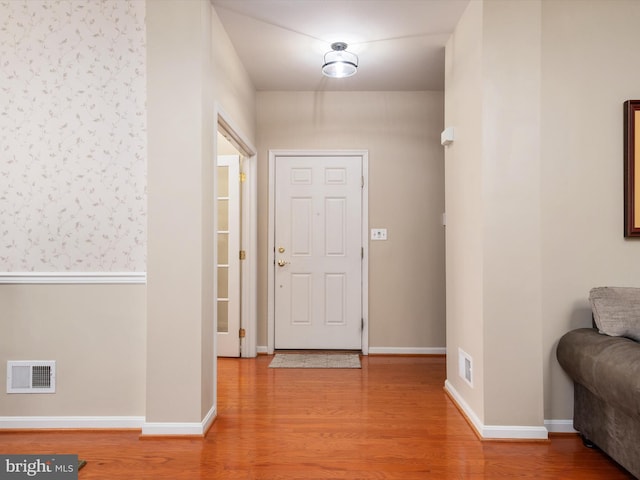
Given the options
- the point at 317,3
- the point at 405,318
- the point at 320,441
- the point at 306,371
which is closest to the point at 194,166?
the point at 317,3

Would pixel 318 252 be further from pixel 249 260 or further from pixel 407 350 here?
pixel 407 350

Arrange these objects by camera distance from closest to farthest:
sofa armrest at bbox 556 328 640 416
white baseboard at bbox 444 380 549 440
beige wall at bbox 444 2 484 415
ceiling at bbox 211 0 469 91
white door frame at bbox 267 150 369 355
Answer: sofa armrest at bbox 556 328 640 416 < white baseboard at bbox 444 380 549 440 < beige wall at bbox 444 2 484 415 < ceiling at bbox 211 0 469 91 < white door frame at bbox 267 150 369 355

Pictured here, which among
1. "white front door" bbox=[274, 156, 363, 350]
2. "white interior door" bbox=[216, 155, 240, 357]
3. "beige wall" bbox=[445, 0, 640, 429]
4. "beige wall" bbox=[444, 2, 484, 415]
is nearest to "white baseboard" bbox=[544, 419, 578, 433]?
"beige wall" bbox=[445, 0, 640, 429]

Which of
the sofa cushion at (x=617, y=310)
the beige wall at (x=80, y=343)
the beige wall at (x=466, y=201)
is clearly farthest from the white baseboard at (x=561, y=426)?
the beige wall at (x=80, y=343)

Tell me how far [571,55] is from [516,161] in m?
0.71

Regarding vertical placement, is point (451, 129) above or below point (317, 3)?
below

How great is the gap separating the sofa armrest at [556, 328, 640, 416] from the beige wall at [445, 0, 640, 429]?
6.0 inches

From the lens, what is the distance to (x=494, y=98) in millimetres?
2469

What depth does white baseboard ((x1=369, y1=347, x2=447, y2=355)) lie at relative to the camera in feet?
14.0

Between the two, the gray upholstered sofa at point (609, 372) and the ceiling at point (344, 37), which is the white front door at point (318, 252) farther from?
the gray upholstered sofa at point (609, 372)

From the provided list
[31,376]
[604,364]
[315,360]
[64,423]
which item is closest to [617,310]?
[604,364]

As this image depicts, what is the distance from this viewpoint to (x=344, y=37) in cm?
320

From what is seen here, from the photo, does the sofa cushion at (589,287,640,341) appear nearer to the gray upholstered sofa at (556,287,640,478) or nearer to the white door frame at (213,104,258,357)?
the gray upholstered sofa at (556,287,640,478)

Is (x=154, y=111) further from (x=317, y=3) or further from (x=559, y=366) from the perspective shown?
(x=559, y=366)
